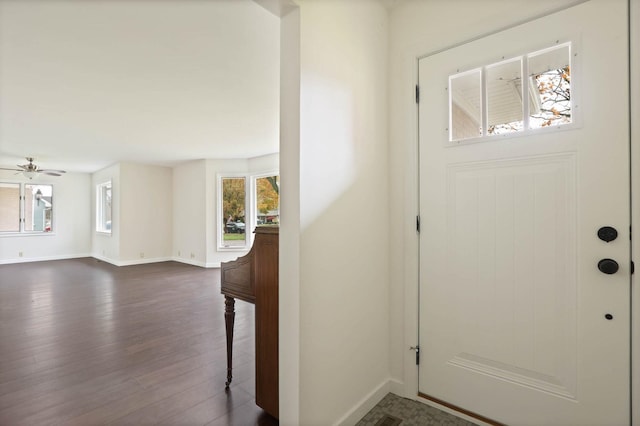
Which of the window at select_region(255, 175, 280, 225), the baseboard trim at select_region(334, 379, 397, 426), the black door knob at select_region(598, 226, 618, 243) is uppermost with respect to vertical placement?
the window at select_region(255, 175, 280, 225)

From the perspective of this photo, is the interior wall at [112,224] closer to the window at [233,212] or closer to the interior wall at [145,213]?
the interior wall at [145,213]

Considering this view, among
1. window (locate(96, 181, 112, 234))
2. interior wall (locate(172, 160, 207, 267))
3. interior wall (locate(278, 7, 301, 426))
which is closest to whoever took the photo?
interior wall (locate(278, 7, 301, 426))

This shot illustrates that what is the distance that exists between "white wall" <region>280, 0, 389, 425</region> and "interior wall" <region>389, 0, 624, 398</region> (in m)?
0.07

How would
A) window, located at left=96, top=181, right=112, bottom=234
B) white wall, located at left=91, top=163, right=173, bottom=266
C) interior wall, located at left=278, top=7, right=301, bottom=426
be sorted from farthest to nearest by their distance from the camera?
window, located at left=96, top=181, right=112, bottom=234 → white wall, located at left=91, top=163, right=173, bottom=266 → interior wall, located at left=278, top=7, right=301, bottom=426

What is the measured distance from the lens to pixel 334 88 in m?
Answer: 1.67

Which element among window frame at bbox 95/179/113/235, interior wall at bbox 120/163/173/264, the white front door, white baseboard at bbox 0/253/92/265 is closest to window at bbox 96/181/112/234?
window frame at bbox 95/179/113/235

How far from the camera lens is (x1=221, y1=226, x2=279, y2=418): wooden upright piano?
1.71 metres

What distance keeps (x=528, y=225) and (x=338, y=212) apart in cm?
102

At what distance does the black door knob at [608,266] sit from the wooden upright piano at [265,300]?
5.18ft

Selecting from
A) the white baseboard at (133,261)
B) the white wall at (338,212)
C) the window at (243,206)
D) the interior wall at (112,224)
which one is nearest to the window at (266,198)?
the window at (243,206)

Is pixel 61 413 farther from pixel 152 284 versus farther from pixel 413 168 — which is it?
pixel 152 284

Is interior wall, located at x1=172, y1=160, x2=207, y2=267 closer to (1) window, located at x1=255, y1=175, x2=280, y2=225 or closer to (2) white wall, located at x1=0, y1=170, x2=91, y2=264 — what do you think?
(1) window, located at x1=255, y1=175, x2=280, y2=225

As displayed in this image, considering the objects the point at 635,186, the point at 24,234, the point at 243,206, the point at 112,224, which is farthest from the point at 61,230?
the point at 635,186

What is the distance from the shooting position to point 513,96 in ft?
5.53
